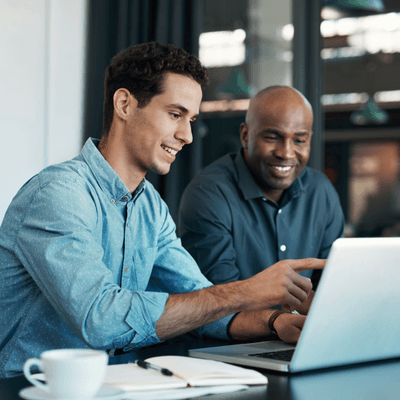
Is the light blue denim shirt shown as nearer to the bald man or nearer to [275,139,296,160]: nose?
the bald man

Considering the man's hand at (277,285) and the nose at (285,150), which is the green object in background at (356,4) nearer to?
the nose at (285,150)

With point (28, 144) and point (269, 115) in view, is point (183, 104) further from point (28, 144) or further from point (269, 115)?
point (28, 144)

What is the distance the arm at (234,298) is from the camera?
3.75 feet

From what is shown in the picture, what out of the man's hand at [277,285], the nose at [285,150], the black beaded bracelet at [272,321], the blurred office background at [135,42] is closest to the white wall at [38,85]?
the blurred office background at [135,42]

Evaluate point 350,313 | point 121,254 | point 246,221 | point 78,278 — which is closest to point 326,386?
point 350,313

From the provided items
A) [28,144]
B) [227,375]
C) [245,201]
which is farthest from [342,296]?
[28,144]

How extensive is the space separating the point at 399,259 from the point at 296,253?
120 centimetres

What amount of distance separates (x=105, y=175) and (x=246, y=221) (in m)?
0.82

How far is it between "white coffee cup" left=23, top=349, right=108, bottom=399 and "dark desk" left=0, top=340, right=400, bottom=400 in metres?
0.15

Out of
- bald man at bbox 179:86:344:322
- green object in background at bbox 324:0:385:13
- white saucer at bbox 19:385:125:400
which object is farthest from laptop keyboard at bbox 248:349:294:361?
green object in background at bbox 324:0:385:13

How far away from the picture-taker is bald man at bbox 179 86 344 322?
2031 mm

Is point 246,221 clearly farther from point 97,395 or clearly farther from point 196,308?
point 97,395

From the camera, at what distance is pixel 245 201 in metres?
2.12

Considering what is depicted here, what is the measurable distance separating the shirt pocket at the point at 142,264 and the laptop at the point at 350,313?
436 millimetres
